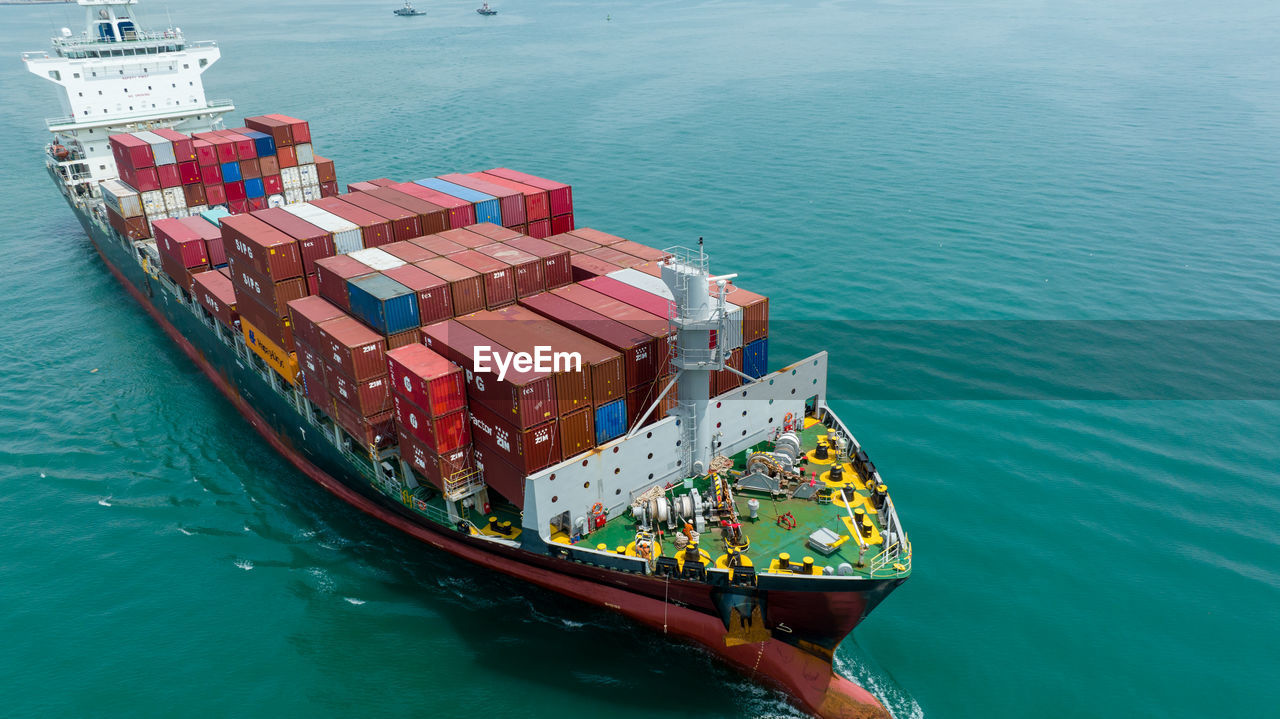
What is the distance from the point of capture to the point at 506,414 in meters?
23.4

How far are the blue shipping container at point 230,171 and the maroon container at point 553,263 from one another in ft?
90.3

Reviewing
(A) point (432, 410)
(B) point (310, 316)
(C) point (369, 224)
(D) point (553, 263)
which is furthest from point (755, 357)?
(C) point (369, 224)

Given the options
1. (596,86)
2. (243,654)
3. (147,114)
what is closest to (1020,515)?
(243,654)

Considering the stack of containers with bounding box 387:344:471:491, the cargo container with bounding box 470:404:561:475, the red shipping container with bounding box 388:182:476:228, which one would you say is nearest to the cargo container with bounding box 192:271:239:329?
the red shipping container with bounding box 388:182:476:228

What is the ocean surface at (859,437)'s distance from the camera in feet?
77.6

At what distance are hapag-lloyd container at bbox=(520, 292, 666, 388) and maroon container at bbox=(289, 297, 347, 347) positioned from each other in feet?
28.9

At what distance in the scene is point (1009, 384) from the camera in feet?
124

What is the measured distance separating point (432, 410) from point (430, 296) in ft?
17.5

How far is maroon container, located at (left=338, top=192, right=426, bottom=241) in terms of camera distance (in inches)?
1341

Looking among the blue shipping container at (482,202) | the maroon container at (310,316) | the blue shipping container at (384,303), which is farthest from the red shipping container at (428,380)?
the blue shipping container at (482,202)

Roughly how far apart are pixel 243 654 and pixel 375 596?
4.43 metres

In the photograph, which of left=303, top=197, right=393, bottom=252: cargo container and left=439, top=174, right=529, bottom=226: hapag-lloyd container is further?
left=439, top=174, right=529, bottom=226: hapag-lloyd container

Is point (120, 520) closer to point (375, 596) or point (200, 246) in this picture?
point (375, 596)

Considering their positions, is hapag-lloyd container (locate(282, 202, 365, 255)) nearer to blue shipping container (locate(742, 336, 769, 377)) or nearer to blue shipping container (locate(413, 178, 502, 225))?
blue shipping container (locate(413, 178, 502, 225))
